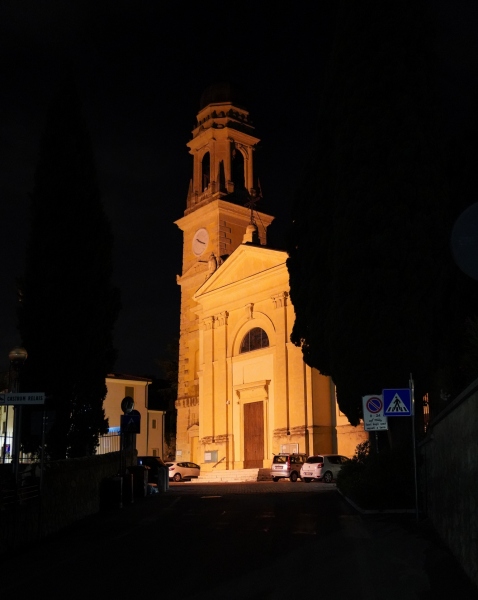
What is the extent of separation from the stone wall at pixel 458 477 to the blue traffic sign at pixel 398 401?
9.21 feet

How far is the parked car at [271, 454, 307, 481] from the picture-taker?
38.9m

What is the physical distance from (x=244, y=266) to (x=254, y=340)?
4723mm

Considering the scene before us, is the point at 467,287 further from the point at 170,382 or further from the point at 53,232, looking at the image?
the point at 170,382

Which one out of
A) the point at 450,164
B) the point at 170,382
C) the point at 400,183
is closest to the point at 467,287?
the point at 400,183

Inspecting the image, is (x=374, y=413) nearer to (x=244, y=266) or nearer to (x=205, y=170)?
(x=244, y=266)

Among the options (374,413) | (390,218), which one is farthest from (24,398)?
(390,218)

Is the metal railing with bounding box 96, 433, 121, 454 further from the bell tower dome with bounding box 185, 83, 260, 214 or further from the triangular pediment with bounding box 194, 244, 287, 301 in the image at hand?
the bell tower dome with bounding box 185, 83, 260, 214

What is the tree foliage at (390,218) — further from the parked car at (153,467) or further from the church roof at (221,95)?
the church roof at (221,95)

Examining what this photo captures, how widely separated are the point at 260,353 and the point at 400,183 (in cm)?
2785

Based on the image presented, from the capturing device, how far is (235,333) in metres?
49.3

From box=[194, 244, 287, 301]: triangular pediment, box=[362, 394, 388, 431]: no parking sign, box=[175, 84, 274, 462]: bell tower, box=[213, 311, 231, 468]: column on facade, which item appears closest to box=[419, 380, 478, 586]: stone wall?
box=[362, 394, 388, 431]: no parking sign

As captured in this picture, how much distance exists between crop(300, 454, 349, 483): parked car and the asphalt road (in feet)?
69.5

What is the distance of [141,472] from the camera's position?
79.8 feet

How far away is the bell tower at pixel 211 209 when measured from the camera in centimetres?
5475
